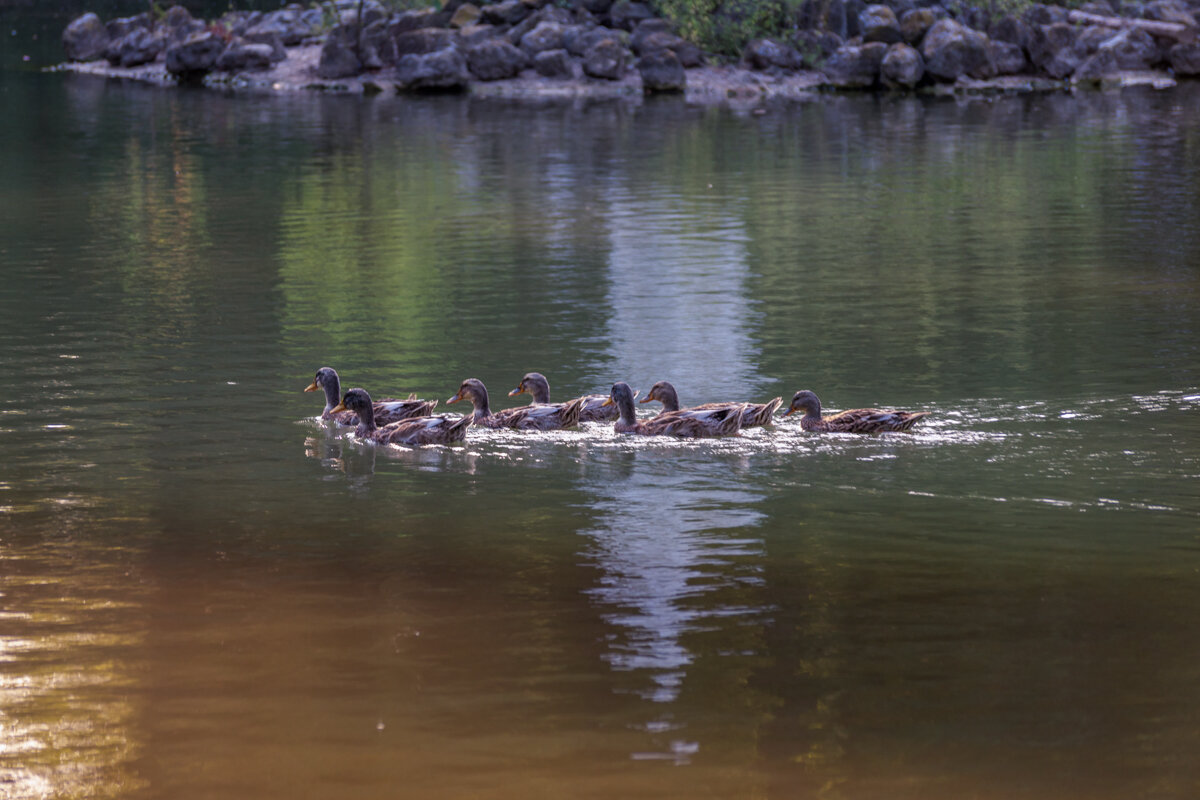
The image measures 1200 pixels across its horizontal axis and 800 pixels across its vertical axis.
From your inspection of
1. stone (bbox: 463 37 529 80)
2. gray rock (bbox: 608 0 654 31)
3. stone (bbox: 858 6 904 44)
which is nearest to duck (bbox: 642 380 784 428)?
stone (bbox: 858 6 904 44)

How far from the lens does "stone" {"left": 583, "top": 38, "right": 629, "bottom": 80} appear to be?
6203 cm

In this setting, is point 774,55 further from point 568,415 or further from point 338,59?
point 568,415

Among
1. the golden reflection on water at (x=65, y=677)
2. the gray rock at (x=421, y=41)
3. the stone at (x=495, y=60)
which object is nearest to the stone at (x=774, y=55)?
the stone at (x=495, y=60)

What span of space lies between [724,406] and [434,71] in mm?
49558

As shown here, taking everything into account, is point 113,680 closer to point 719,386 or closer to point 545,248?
point 719,386

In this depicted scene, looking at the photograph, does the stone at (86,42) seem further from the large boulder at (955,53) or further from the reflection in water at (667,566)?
the reflection in water at (667,566)

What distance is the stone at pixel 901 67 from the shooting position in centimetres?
5862

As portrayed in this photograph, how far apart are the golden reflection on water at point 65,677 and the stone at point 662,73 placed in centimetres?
5083

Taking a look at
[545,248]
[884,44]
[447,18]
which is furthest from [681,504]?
[447,18]

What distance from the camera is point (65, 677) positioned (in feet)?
30.8


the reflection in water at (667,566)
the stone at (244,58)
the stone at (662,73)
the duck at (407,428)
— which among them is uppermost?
the stone at (244,58)

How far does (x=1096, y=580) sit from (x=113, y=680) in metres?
6.26

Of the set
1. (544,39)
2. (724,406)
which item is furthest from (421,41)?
(724,406)

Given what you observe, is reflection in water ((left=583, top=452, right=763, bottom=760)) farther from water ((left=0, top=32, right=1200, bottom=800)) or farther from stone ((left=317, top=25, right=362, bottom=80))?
stone ((left=317, top=25, right=362, bottom=80))
